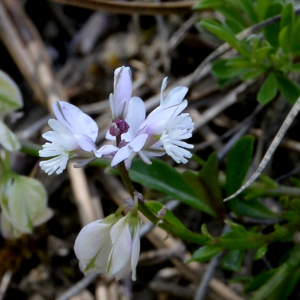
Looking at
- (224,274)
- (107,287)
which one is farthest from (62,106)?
(224,274)

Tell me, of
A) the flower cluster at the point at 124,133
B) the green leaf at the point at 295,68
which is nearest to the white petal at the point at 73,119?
the flower cluster at the point at 124,133

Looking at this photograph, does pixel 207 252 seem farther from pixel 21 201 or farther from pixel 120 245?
pixel 21 201

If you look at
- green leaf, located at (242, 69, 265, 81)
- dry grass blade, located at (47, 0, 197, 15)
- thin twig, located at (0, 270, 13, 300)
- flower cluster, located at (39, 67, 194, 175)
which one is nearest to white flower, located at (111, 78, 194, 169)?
flower cluster, located at (39, 67, 194, 175)

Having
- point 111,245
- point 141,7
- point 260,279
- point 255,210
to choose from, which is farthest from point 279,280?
point 141,7

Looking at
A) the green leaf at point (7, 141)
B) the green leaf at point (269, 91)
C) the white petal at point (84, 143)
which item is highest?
the white petal at point (84, 143)

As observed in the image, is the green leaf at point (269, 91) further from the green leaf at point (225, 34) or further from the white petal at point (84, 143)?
the white petal at point (84, 143)

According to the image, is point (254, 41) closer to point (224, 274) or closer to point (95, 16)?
point (224, 274)

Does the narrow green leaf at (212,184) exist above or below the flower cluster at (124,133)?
below

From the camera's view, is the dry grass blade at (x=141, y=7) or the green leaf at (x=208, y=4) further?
the dry grass blade at (x=141, y=7)
